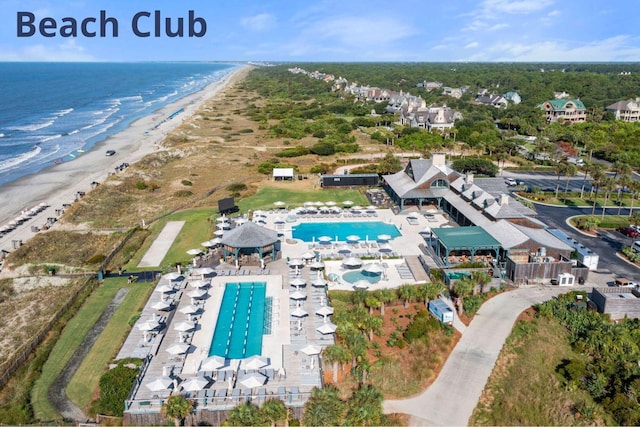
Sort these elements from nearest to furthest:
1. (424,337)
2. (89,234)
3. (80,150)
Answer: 1. (424,337)
2. (89,234)
3. (80,150)

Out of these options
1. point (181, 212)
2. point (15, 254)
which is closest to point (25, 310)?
point (15, 254)

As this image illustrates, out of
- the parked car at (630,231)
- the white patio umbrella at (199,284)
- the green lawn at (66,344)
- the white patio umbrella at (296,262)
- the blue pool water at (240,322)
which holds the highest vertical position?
the parked car at (630,231)

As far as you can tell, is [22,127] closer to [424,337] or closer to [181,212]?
[181,212]

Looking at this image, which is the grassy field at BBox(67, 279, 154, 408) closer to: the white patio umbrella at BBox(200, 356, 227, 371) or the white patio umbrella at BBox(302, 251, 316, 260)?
the white patio umbrella at BBox(200, 356, 227, 371)

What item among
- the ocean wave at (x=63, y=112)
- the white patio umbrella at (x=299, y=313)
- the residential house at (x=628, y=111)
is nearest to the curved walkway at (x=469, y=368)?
the white patio umbrella at (x=299, y=313)

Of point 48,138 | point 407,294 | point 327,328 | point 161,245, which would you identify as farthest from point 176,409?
point 48,138

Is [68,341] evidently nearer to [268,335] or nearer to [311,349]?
[268,335]

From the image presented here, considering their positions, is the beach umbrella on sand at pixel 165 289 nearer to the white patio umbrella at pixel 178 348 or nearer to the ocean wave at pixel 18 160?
the white patio umbrella at pixel 178 348

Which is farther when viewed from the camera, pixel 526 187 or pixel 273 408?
pixel 526 187
